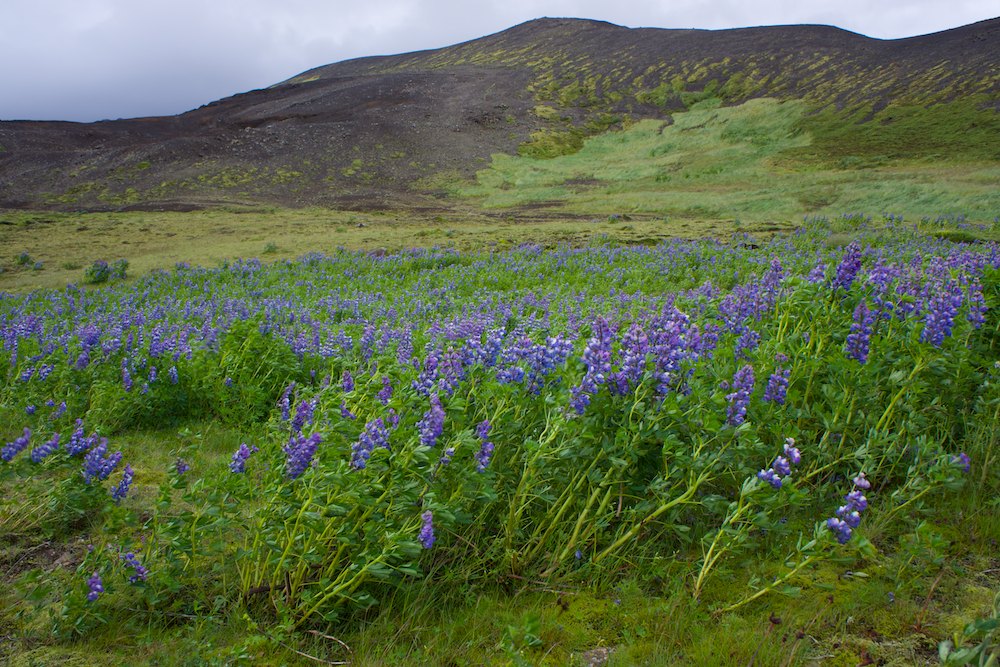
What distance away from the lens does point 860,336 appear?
3.25 metres

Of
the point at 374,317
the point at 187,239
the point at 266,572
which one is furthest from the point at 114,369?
the point at 187,239

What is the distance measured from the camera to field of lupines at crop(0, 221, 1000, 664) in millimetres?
2410

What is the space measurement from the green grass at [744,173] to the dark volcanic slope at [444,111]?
12.1ft

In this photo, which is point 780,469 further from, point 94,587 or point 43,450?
point 43,450

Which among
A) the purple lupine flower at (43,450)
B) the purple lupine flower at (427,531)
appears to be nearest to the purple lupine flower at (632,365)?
the purple lupine flower at (427,531)

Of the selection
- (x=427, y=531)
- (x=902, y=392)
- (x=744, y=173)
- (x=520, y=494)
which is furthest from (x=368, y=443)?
(x=744, y=173)

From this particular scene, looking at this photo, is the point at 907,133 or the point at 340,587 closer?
the point at 340,587

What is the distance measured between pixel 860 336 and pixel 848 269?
1.93 ft

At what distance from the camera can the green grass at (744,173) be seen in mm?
24484

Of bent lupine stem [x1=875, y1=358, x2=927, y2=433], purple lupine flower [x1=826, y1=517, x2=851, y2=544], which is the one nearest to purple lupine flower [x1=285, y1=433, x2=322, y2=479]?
purple lupine flower [x1=826, y1=517, x2=851, y2=544]

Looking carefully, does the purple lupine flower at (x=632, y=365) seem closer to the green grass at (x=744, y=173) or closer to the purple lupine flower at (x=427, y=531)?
the purple lupine flower at (x=427, y=531)

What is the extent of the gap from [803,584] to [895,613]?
35 centimetres

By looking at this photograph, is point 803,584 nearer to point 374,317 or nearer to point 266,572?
point 266,572

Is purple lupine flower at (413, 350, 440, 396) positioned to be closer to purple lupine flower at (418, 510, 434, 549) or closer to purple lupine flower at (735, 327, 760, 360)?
purple lupine flower at (418, 510, 434, 549)
